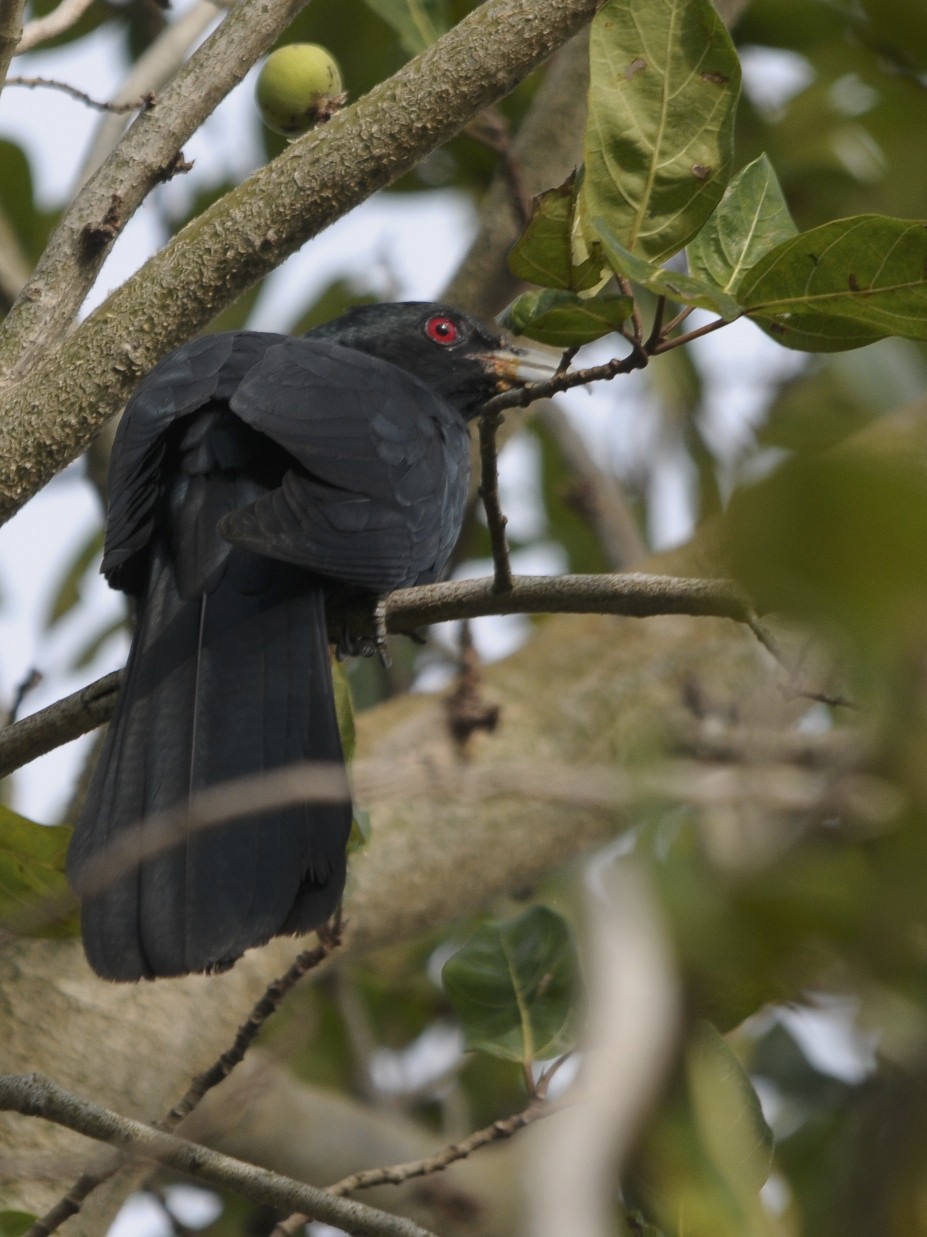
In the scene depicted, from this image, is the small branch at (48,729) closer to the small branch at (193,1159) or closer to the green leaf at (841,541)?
the small branch at (193,1159)

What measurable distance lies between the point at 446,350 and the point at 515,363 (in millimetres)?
215

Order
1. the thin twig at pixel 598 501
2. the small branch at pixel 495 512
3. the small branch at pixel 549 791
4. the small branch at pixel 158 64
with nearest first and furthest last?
the small branch at pixel 549 791 → the small branch at pixel 495 512 → the small branch at pixel 158 64 → the thin twig at pixel 598 501

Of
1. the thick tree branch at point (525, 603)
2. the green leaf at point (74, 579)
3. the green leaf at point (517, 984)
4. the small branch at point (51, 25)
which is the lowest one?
the green leaf at point (74, 579)

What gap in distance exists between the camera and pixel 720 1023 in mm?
2359

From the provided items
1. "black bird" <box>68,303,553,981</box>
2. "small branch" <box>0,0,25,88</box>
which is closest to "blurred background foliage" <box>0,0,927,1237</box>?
"black bird" <box>68,303,553,981</box>

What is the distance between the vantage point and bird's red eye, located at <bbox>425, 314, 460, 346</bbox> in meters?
4.47

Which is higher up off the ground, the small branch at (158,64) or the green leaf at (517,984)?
the small branch at (158,64)

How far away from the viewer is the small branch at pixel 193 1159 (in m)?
2.24

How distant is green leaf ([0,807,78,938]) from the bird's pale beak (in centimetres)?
212

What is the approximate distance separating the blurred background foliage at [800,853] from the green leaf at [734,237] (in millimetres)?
305

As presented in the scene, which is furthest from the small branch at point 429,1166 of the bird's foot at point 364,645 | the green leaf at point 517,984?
the bird's foot at point 364,645

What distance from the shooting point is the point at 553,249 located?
8.21 feet

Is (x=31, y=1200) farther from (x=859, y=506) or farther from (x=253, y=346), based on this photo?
(x=859, y=506)

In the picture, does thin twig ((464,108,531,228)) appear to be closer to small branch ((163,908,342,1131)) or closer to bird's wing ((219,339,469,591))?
bird's wing ((219,339,469,591))
